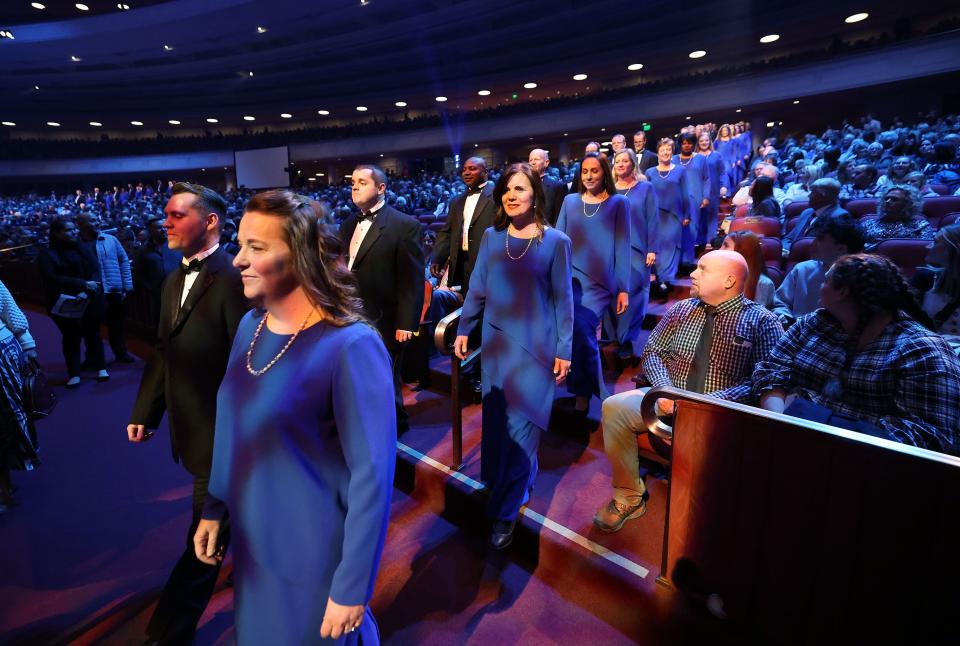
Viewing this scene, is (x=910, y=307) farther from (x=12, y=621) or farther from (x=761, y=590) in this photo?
(x=12, y=621)

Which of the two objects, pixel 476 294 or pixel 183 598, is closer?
pixel 183 598

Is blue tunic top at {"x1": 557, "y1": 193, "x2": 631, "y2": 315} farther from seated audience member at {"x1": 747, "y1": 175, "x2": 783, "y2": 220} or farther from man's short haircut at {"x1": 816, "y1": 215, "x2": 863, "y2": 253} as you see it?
seated audience member at {"x1": 747, "y1": 175, "x2": 783, "y2": 220}

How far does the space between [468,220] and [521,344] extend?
1.60m

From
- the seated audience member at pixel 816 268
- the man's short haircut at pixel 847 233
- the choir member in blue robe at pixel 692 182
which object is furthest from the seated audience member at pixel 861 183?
the man's short haircut at pixel 847 233

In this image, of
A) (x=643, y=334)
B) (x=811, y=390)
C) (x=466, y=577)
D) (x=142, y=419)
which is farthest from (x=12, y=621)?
(x=643, y=334)

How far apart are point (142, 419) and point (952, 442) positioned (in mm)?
2894

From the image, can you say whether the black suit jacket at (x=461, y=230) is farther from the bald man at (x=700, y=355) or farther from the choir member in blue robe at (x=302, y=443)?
the choir member in blue robe at (x=302, y=443)

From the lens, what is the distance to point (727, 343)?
231 centimetres

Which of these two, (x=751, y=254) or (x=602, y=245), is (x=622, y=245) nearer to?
(x=602, y=245)

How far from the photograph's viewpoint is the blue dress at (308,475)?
1.10m

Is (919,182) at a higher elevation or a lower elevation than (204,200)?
higher

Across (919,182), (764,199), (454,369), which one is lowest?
(454,369)

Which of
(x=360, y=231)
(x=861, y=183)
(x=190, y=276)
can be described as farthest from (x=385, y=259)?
(x=861, y=183)

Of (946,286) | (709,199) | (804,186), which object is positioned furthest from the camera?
(804,186)
